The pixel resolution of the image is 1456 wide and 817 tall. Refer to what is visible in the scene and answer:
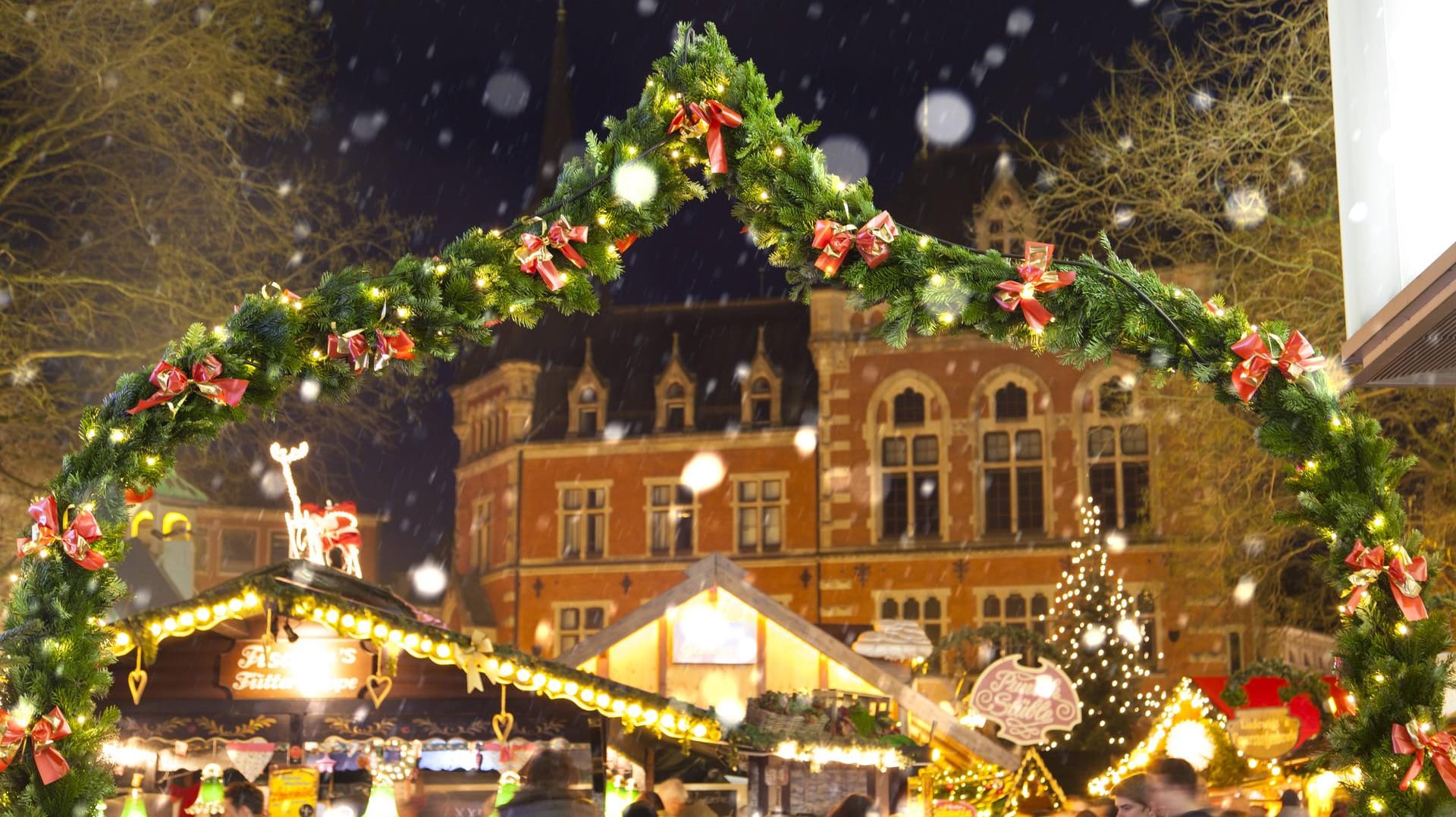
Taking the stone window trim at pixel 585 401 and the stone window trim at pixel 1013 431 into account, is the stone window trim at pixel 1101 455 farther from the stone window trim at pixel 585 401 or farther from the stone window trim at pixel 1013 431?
the stone window trim at pixel 585 401

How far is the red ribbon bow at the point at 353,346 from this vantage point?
539 centimetres

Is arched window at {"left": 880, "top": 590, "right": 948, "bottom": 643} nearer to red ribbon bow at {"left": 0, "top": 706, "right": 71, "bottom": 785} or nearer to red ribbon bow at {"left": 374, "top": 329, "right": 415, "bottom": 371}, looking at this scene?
red ribbon bow at {"left": 374, "top": 329, "right": 415, "bottom": 371}

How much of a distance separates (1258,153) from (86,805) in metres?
11.7

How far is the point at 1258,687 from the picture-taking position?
40.6 ft

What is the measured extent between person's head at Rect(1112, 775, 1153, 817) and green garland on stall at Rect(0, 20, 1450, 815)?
1.15 m

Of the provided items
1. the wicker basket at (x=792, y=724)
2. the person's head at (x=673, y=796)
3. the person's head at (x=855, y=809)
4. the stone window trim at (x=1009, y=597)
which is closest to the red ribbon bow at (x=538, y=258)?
the person's head at (x=855, y=809)

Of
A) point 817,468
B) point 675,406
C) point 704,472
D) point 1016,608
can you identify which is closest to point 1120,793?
point 1016,608

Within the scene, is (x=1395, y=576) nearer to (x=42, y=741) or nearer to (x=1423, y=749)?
(x=1423, y=749)

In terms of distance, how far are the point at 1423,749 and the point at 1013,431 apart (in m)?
26.6

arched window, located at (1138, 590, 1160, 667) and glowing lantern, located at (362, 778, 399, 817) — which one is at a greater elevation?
arched window, located at (1138, 590, 1160, 667)

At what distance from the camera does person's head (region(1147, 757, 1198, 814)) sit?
227 inches

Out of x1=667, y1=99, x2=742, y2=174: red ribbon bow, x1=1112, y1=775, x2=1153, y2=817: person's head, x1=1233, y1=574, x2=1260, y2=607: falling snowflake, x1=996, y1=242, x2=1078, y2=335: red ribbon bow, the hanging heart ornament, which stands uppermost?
x1=667, y1=99, x2=742, y2=174: red ribbon bow

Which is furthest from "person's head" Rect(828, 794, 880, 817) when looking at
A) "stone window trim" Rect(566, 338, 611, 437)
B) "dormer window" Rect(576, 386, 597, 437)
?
"dormer window" Rect(576, 386, 597, 437)

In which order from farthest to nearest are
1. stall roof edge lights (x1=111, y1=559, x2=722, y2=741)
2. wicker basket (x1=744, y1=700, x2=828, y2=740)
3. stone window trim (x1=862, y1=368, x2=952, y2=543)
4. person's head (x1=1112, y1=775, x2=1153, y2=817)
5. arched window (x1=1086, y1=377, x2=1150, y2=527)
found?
stone window trim (x1=862, y1=368, x2=952, y2=543) < arched window (x1=1086, y1=377, x2=1150, y2=527) < wicker basket (x1=744, y1=700, x2=828, y2=740) < stall roof edge lights (x1=111, y1=559, x2=722, y2=741) < person's head (x1=1112, y1=775, x2=1153, y2=817)
